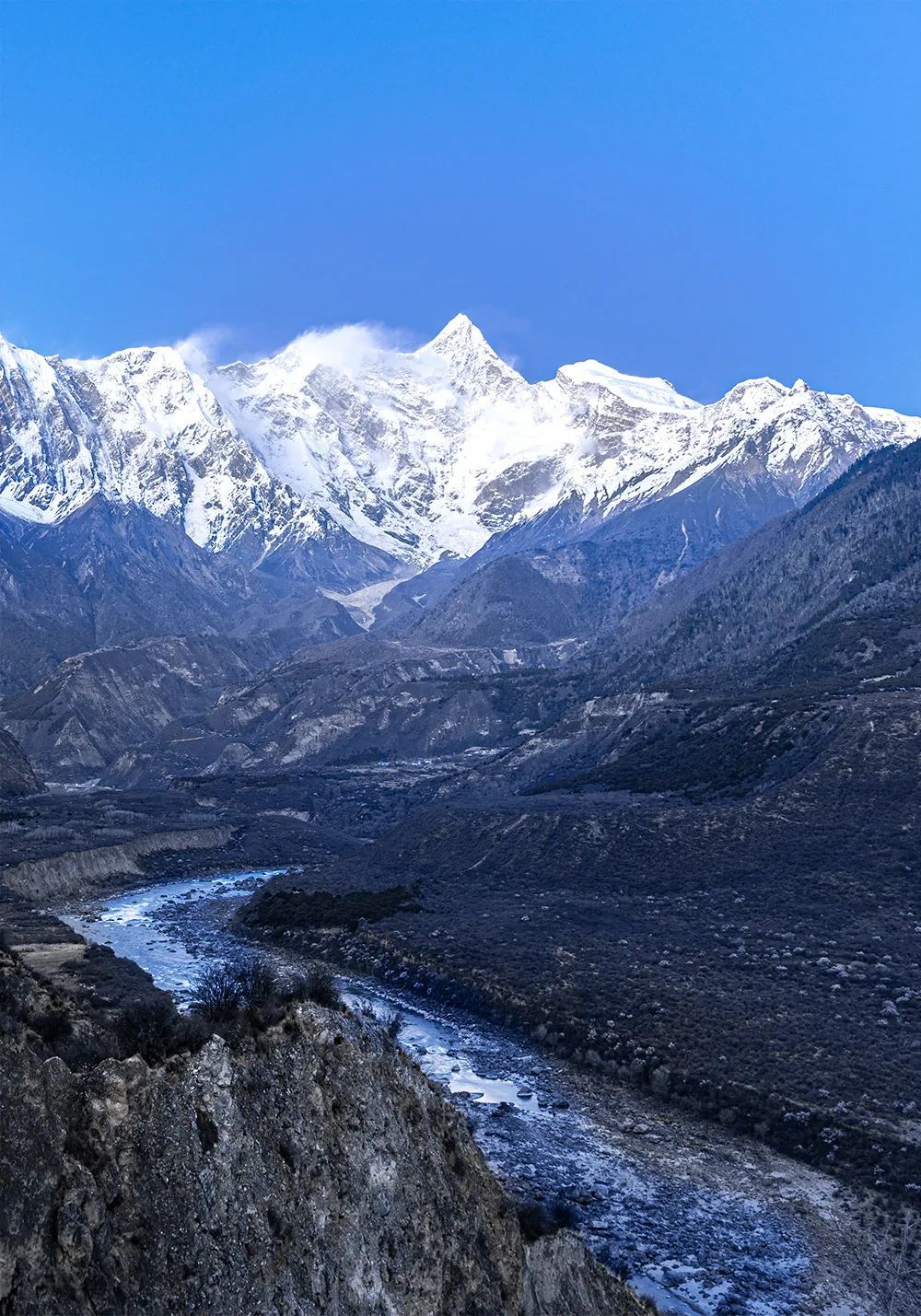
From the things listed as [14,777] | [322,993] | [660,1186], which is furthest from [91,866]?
[322,993]

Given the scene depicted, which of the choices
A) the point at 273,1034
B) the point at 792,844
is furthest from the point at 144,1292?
the point at 792,844

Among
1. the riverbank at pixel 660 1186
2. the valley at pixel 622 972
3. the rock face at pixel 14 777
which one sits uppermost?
the rock face at pixel 14 777

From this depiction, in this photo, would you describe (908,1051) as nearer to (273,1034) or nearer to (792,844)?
(792,844)

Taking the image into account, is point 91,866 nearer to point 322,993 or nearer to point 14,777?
point 14,777

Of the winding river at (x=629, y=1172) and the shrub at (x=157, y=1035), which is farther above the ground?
the shrub at (x=157, y=1035)

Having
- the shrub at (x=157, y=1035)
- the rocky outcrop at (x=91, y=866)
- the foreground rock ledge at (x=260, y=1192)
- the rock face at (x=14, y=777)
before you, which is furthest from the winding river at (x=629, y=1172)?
the rock face at (x=14, y=777)

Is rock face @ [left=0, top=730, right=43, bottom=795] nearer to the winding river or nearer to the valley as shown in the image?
the valley

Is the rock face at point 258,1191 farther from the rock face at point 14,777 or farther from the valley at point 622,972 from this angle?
the rock face at point 14,777

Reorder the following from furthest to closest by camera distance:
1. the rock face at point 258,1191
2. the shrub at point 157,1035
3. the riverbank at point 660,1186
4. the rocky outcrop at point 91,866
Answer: the rocky outcrop at point 91,866, the riverbank at point 660,1186, the shrub at point 157,1035, the rock face at point 258,1191
